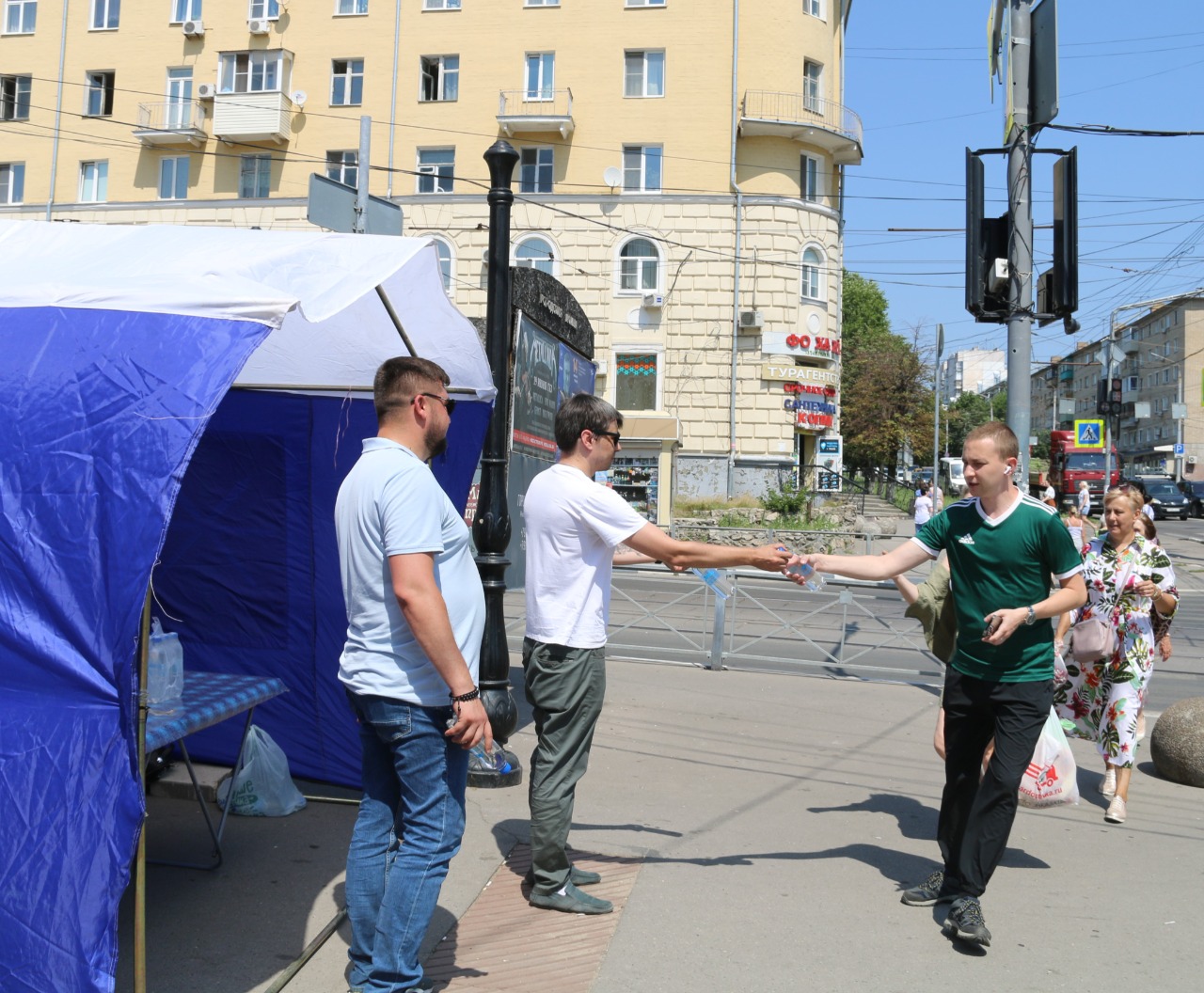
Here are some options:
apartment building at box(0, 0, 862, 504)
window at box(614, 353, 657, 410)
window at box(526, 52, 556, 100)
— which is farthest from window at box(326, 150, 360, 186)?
window at box(614, 353, 657, 410)

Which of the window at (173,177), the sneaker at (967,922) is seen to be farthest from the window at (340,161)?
the sneaker at (967,922)

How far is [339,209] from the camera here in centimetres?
996

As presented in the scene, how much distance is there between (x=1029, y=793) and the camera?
596 cm

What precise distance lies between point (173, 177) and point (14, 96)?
6608 mm

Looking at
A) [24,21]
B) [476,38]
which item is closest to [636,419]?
[476,38]

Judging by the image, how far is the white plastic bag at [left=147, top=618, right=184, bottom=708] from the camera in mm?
4051

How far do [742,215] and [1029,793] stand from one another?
2949 centimetres

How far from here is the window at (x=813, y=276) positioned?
34.3 metres

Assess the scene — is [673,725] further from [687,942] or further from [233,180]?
[233,180]

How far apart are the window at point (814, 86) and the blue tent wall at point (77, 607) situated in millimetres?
33571

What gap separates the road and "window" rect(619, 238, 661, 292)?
19.6 meters

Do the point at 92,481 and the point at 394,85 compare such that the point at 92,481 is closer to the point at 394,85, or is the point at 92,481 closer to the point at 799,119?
the point at 799,119

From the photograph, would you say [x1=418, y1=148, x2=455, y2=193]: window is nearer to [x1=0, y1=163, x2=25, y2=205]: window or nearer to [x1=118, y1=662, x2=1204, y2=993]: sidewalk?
[x1=0, y1=163, x2=25, y2=205]: window

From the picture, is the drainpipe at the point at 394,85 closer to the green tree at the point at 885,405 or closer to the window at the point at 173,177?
the window at the point at 173,177
